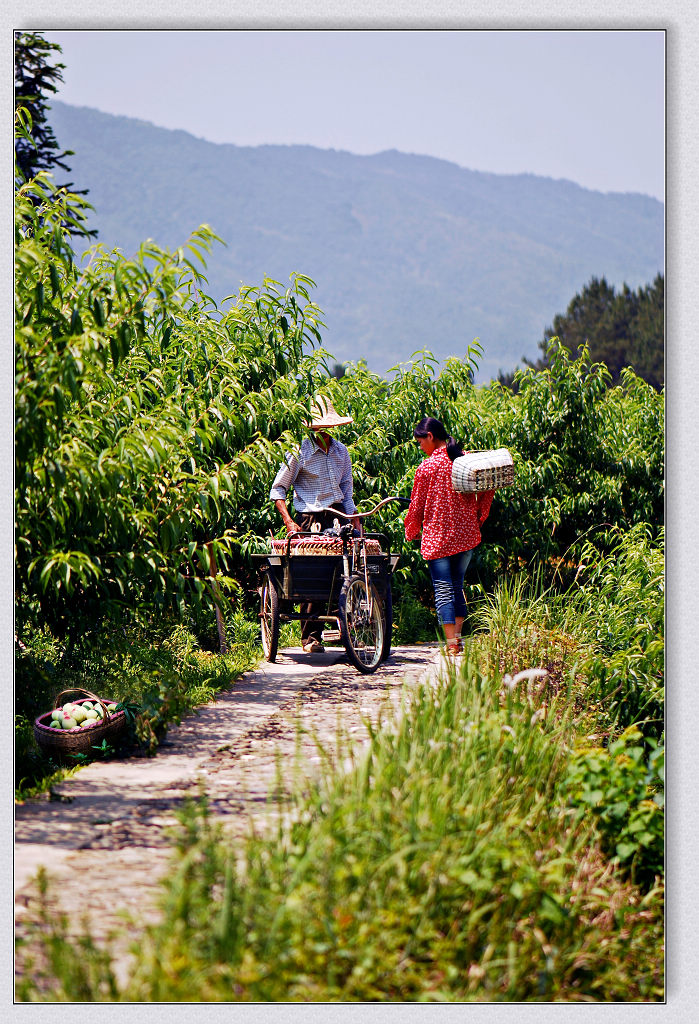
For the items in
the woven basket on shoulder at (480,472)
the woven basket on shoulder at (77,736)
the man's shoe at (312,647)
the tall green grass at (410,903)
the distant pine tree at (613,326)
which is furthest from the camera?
the distant pine tree at (613,326)

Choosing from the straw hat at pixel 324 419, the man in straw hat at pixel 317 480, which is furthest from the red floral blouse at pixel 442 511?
the straw hat at pixel 324 419

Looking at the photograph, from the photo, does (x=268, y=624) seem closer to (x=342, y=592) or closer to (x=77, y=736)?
(x=342, y=592)

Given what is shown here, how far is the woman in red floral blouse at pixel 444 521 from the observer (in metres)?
6.74

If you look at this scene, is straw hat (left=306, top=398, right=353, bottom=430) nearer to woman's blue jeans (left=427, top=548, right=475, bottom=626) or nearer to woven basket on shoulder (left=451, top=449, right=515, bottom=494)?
woven basket on shoulder (left=451, top=449, right=515, bottom=494)

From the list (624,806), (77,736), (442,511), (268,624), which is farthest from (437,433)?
(624,806)

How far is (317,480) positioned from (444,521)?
94 cm

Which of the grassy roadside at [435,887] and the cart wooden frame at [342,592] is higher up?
the cart wooden frame at [342,592]

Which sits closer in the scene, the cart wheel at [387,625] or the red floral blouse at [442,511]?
the cart wheel at [387,625]

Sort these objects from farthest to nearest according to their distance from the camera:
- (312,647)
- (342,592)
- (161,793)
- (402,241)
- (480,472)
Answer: (402,241) → (312,647) → (480,472) → (342,592) → (161,793)

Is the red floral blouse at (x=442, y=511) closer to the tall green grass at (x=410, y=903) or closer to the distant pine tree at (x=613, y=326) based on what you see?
the tall green grass at (x=410, y=903)

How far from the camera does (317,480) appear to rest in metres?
6.91

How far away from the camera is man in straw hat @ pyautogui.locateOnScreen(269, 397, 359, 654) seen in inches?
267

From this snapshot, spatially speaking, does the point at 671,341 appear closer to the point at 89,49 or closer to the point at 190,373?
the point at 89,49

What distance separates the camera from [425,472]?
6836 millimetres
